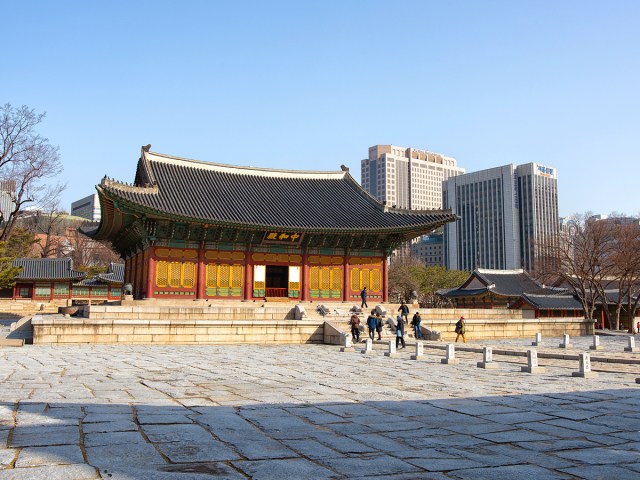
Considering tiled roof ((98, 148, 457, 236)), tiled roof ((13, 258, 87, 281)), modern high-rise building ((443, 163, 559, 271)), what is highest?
modern high-rise building ((443, 163, 559, 271))

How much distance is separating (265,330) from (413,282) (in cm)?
4584

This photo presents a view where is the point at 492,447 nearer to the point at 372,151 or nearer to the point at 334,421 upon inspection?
the point at 334,421

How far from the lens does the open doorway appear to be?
31.9 m

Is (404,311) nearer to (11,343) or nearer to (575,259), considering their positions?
(11,343)

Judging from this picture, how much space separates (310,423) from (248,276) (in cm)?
2412

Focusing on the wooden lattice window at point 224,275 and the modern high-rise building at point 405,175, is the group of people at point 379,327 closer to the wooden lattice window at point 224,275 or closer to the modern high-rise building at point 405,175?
the wooden lattice window at point 224,275

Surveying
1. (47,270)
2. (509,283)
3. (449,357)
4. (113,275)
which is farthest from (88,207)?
(449,357)

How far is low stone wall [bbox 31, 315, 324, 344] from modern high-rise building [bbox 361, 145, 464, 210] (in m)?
148

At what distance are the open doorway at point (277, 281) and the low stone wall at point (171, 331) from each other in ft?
26.9

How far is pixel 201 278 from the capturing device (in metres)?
29.7

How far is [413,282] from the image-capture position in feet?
219

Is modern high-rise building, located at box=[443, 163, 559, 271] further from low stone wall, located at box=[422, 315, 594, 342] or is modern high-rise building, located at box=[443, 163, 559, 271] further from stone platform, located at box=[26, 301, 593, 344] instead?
stone platform, located at box=[26, 301, 593, 344]

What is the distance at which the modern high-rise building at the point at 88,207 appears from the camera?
138000mm

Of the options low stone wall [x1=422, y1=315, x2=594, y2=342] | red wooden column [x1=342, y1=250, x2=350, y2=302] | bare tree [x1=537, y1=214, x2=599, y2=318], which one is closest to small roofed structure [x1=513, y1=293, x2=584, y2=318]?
bare tree [x1=537, y1=214, x2=599, y2=318]
